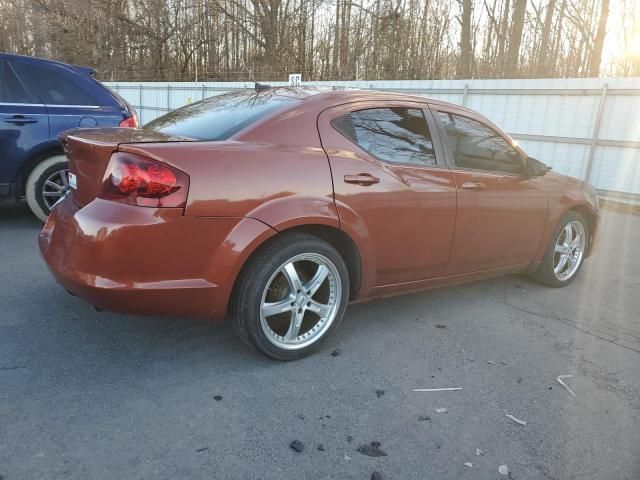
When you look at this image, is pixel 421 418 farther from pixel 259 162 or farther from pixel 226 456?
pixel 259 162

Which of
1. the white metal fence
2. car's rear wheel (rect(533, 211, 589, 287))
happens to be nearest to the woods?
the white metal fence

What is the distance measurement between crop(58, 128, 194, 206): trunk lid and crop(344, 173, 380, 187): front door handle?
3.12ft

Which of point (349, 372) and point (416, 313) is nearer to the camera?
point (349, 372)

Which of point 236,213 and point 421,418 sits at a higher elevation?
point 236,213

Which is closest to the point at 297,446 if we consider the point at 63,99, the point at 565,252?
the point at 565,252

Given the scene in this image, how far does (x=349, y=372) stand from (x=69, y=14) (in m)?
31.6

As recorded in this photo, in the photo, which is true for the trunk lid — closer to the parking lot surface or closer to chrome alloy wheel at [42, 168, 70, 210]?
the parking lot surface

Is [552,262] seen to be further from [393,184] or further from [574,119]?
[574,119]

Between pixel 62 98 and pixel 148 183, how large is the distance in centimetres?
394

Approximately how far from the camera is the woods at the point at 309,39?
19.0m

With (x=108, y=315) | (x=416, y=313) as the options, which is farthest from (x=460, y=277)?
(x=108, y=315)

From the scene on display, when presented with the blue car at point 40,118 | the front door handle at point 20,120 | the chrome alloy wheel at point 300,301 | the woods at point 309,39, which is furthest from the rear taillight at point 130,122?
the woods at point 309,39

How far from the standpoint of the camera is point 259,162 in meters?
2.93

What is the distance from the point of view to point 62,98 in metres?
5.85
